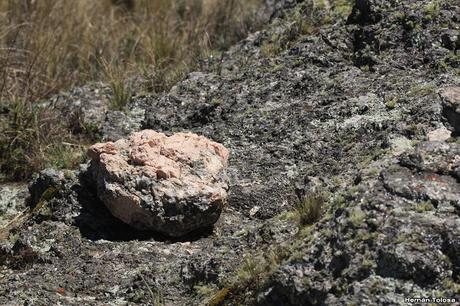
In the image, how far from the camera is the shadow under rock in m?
3.96

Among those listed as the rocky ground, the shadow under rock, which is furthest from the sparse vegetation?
the shadow under rock

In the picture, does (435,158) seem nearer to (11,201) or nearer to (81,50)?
(11,201)

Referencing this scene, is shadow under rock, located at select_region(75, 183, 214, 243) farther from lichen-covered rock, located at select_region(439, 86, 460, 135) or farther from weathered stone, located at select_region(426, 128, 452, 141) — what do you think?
lichen-covered rock, located at select_region(439, 86, 460, 135)

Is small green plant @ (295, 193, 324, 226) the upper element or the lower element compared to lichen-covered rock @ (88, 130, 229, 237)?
upper

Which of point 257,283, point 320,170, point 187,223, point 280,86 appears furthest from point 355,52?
point 257,283

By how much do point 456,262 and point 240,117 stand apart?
71.6 inches

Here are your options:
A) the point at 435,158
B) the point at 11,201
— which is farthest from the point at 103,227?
the point at 435,158

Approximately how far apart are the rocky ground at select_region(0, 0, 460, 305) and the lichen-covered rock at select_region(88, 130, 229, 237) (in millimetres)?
106

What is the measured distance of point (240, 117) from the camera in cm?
460

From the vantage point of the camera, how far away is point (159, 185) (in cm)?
387

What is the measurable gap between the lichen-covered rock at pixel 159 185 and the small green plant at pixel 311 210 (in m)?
0.51

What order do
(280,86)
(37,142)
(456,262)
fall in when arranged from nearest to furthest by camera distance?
(456,262) → (280,86) → (37,142)

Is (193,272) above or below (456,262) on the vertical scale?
below

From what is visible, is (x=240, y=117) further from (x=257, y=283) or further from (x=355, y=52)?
(x=257, y=283)
